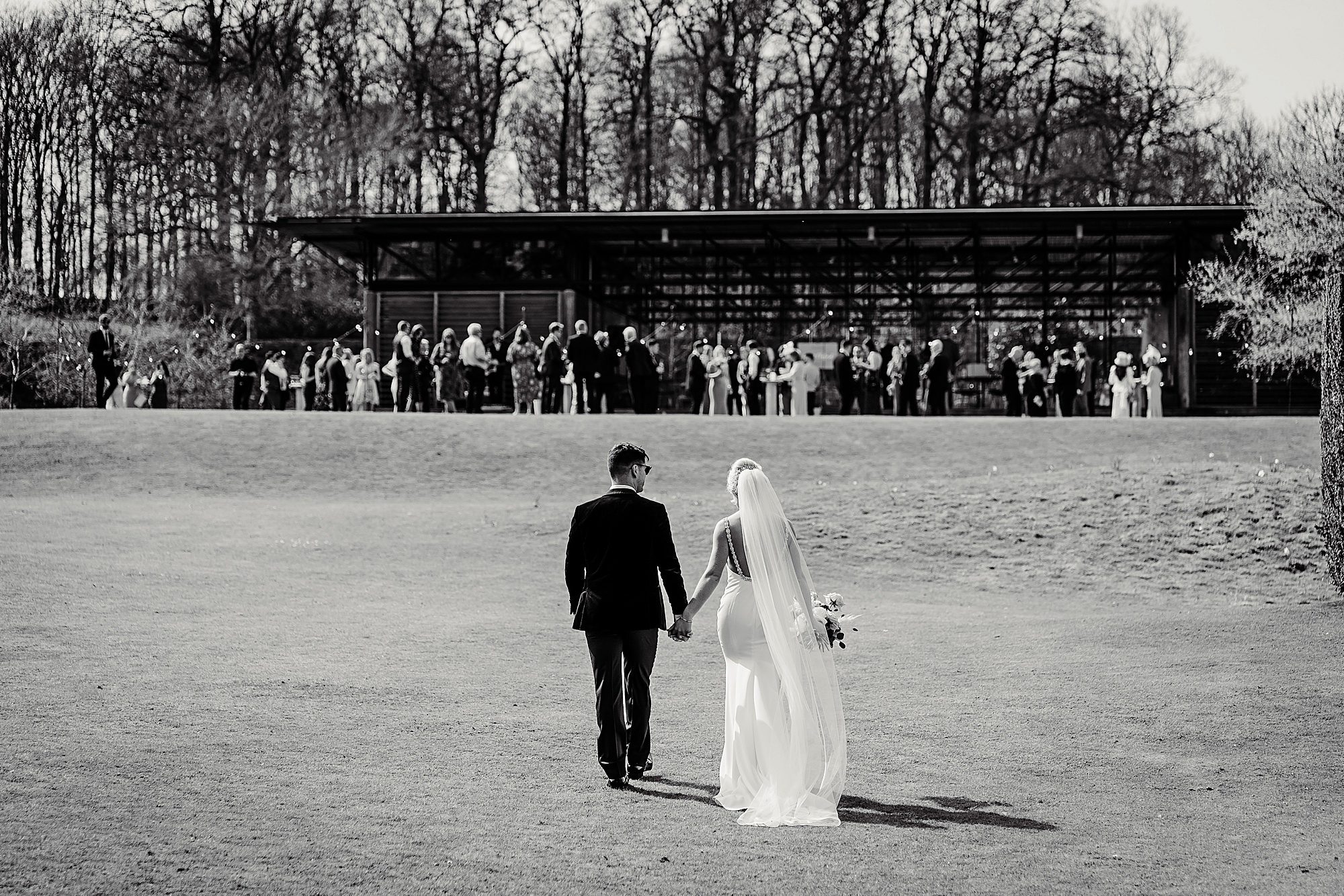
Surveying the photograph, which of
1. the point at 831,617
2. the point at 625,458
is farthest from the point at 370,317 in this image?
the point at 831,617

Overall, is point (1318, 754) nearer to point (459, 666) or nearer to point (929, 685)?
point (929, 685)

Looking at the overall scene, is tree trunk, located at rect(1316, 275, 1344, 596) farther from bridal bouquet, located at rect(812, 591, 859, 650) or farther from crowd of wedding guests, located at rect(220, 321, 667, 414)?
crowd of wedding guests, located at rect(220, 321, 667, 414)

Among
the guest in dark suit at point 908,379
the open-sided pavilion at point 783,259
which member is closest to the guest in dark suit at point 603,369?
the open-sided pavilion at point 783,259

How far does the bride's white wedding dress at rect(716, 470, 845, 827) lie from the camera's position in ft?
21.7

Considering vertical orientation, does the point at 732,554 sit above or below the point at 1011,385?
below

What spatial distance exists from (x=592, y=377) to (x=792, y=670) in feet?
71.1

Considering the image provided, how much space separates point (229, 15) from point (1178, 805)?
4184cm

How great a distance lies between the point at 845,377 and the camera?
3036 cm

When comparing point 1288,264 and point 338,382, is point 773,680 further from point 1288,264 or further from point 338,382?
point 1288,264

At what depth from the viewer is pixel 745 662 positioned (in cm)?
684

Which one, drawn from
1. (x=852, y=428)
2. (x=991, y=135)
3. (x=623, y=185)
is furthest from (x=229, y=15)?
(x=852, y=428)

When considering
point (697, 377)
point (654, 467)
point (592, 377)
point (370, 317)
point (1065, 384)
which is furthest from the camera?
point (370, 317)

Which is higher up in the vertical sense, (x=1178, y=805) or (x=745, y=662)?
(x=745, y=662)

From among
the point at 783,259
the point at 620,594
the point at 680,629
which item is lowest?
the point at 680,629
